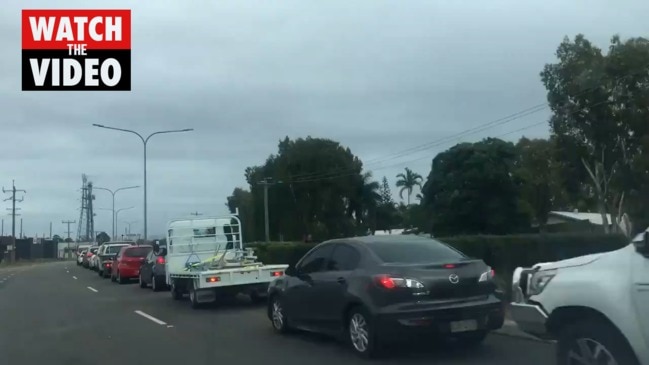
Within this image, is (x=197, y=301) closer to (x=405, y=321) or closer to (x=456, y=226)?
(x=405, y=321)

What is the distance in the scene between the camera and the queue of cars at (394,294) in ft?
34.8

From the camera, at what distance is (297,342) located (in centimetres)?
1304

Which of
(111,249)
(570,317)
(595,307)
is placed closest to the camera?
(595,307)

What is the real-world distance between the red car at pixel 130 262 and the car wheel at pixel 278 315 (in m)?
20.8

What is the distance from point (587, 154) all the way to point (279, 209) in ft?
122

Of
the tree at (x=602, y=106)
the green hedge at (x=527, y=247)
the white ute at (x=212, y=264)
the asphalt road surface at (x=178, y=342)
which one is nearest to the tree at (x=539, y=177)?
the tree at (x=602, y=106)

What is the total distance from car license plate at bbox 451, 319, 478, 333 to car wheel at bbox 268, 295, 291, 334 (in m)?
3.74

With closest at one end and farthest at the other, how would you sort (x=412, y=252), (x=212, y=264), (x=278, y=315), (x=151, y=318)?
(x=412, y=252) → (x=278, y=315) → (x=151, y=318) → (x=212, y=264)

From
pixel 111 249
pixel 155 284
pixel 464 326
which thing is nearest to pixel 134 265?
pixel 155 284

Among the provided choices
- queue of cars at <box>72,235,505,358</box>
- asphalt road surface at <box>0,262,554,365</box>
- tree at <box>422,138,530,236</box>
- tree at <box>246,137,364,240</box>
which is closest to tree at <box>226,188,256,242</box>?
tree at <box>246,137,364,240</box>

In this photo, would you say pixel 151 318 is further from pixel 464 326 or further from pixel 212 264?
pixel 464 326

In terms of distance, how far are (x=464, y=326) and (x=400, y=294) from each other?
892 mm

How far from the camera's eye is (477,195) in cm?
4675

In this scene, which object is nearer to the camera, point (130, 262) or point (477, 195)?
point (130, 262)
